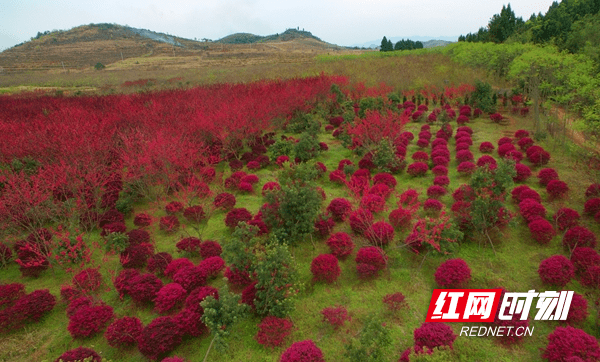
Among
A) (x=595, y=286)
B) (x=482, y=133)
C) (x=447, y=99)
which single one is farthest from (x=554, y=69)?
(x=595, y=286)

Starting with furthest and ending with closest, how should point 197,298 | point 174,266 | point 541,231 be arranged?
point 541,231
point 174,266
point 197,298

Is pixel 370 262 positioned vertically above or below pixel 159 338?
above

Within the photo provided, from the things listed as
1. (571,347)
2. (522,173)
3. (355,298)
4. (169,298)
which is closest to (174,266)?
(169,298)

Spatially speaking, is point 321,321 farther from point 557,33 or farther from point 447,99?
point 557,33

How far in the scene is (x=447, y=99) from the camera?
18156 millimetres

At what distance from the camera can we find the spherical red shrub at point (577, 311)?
4.84 m

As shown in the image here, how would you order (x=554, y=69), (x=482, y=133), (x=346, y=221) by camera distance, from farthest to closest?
(x=482, y=133)
(x=554, y=69)
(x=346, y=221)

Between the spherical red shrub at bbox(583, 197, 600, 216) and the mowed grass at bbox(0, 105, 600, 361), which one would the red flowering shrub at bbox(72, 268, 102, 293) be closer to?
the mowed grass at bbox(0, 105, 600, 361)

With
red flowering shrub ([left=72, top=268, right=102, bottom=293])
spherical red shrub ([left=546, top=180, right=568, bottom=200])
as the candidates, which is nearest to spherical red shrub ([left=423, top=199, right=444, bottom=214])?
spherical red shrub ([left=546, top=180, right=568, bottom=200])

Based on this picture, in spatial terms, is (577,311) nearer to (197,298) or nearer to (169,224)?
(197,298)

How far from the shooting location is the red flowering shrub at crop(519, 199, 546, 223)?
7.12 metres

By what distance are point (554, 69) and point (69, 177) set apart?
61.2 feet

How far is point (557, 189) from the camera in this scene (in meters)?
7.95

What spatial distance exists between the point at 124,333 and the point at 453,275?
571 cm
